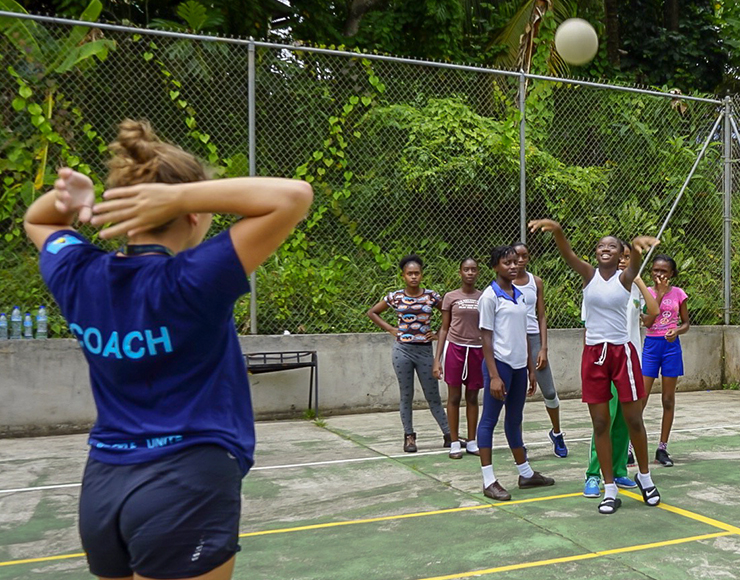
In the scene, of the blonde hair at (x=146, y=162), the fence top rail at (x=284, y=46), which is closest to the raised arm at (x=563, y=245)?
the blonde hair at (x=146, y=162)

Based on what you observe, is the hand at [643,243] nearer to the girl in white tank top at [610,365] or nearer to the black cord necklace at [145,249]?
the girl in white tank top at [610,365]

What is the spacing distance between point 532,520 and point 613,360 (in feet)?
4.00

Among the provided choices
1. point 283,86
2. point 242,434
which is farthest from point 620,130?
point 242,434

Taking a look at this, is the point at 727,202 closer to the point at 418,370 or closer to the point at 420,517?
the point at 418,370

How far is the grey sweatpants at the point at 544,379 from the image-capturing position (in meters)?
7.34

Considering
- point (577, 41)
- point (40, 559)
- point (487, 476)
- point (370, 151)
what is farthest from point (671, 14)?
point (40, 559)

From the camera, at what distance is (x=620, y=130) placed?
1157 centimetres

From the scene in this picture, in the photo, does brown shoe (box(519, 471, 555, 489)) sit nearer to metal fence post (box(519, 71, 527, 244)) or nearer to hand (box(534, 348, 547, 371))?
hand (box(534, 348, 547, 371))

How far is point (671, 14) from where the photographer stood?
18047mm

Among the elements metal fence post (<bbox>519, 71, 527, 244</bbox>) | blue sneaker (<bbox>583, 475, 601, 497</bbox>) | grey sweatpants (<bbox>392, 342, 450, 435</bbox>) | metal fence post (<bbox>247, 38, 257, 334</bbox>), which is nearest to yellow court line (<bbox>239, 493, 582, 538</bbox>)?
blue sneaker (<bbox>583, 475, 601, 497</bbox>)

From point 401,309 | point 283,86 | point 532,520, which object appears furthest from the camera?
point 283,86

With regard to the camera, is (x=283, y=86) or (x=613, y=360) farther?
(x=283, y=86)

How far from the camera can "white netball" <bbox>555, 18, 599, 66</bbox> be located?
1064 cm

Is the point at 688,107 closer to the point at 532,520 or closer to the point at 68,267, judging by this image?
the point at 532,520
